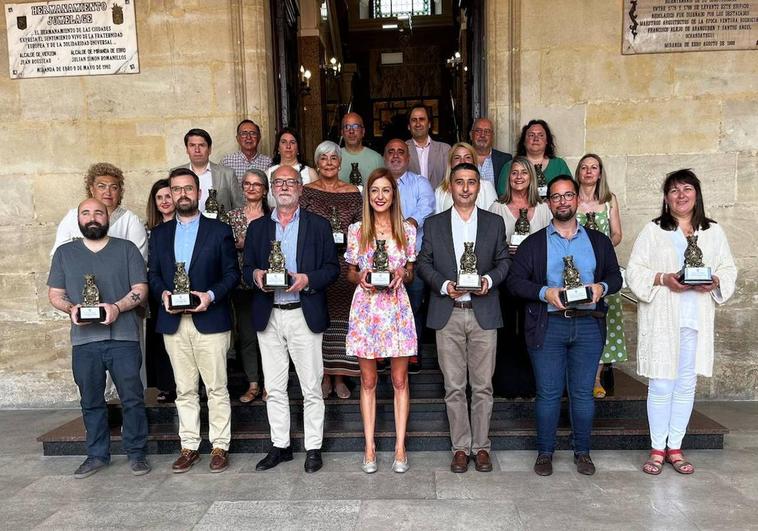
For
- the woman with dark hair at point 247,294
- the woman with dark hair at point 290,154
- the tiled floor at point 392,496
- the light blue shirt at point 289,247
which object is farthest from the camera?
the woman with dark hair at point 290,154

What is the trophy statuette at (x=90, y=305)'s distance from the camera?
12.0 feet

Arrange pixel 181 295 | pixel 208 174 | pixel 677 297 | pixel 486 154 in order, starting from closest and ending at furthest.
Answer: pixel 181 295 → pixel 677 297 → pixel 208 174 → pixel 486 154

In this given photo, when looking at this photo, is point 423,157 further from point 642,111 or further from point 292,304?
point 292,304

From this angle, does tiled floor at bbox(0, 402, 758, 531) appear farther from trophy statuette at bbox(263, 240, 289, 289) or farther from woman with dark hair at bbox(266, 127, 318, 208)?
woman with dark hair at bbox(266, 127, 318, 208)

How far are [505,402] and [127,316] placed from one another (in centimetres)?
272

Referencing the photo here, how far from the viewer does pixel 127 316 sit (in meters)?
3.97

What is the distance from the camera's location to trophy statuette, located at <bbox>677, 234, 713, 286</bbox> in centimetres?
344

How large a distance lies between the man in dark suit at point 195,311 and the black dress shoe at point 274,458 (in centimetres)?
26

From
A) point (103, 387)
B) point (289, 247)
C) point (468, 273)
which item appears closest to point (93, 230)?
point (103, 387)

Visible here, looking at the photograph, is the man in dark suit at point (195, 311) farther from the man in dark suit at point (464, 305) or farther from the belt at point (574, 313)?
the belt at point (574, 313)

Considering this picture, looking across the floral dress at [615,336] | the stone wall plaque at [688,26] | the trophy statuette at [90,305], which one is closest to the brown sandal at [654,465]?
the floral dress at [615,336]

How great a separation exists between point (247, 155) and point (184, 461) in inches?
101

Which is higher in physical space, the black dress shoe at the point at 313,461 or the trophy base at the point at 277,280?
the trophy base at the point at 277,280

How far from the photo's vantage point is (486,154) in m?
5.15
